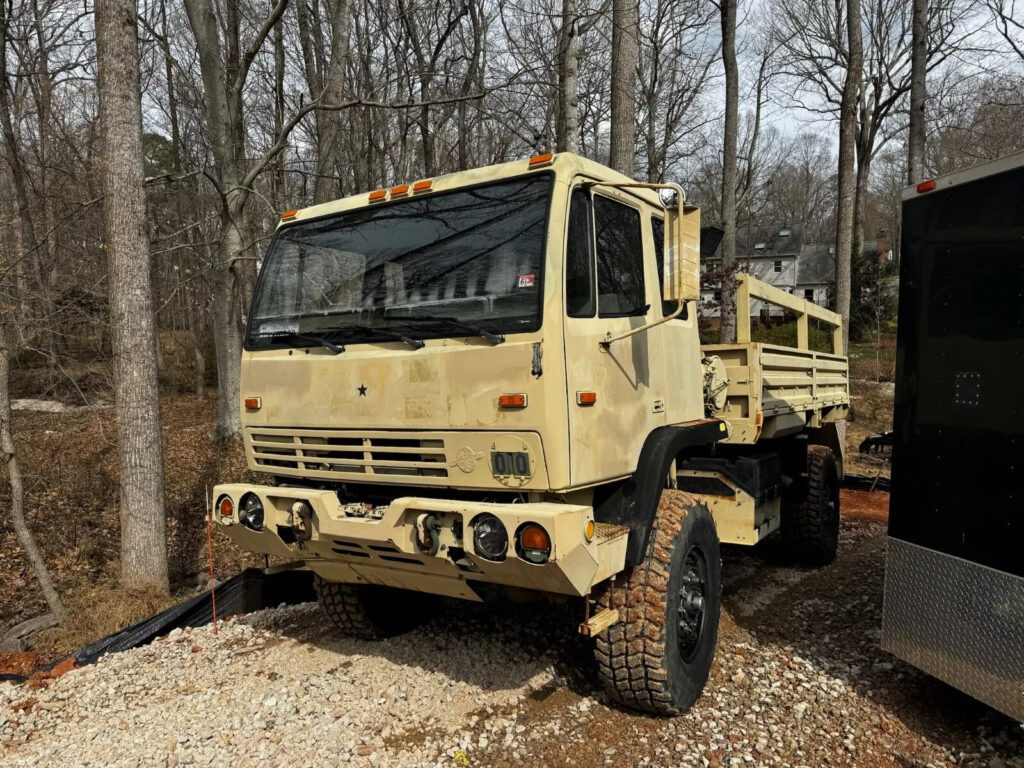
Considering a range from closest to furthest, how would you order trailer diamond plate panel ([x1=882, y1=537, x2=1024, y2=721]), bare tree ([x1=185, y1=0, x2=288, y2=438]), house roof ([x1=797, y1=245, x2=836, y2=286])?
trailer diamond plate panel ([x1=882, y1=537, x2=1024, y2=721]), bare tree ([x1=185, y1=0, x2=288, y2=438]), house roof ([x1=797, y1=245, x2=836, y2=286])

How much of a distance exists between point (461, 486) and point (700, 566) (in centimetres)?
162

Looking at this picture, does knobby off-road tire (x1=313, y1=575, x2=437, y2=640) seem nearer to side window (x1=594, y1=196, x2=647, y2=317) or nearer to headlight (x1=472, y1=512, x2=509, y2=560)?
headlight (x1=472, y1=512, x2=509, y2=560)

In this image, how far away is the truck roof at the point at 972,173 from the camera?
2.91 metres

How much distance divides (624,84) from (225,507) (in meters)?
7.11

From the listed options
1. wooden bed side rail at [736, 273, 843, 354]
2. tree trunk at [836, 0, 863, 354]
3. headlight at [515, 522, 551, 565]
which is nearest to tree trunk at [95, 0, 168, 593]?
headlight at [515, 522, 551, 565]

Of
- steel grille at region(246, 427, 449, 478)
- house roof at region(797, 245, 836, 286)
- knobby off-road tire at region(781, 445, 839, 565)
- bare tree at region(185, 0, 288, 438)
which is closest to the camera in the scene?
steel grille at region(246, 427, 449, 478)

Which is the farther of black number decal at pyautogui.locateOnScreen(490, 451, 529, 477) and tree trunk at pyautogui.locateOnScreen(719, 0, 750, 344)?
tree trunk at pyautogui.locateOnScreen(719, 0, 750, 344)

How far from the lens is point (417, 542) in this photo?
3.01 m

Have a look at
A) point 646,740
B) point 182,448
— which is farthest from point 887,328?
point 646,740

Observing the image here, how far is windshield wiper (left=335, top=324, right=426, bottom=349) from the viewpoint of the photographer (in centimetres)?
316

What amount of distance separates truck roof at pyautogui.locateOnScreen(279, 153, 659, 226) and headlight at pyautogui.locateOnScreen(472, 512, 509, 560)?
5.20 ft

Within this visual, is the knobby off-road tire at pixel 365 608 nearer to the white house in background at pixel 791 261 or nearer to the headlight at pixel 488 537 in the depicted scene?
the headlight at pixel 488 537

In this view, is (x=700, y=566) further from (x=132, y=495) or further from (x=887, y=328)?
(x=887, y=328)

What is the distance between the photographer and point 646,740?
3.33m
